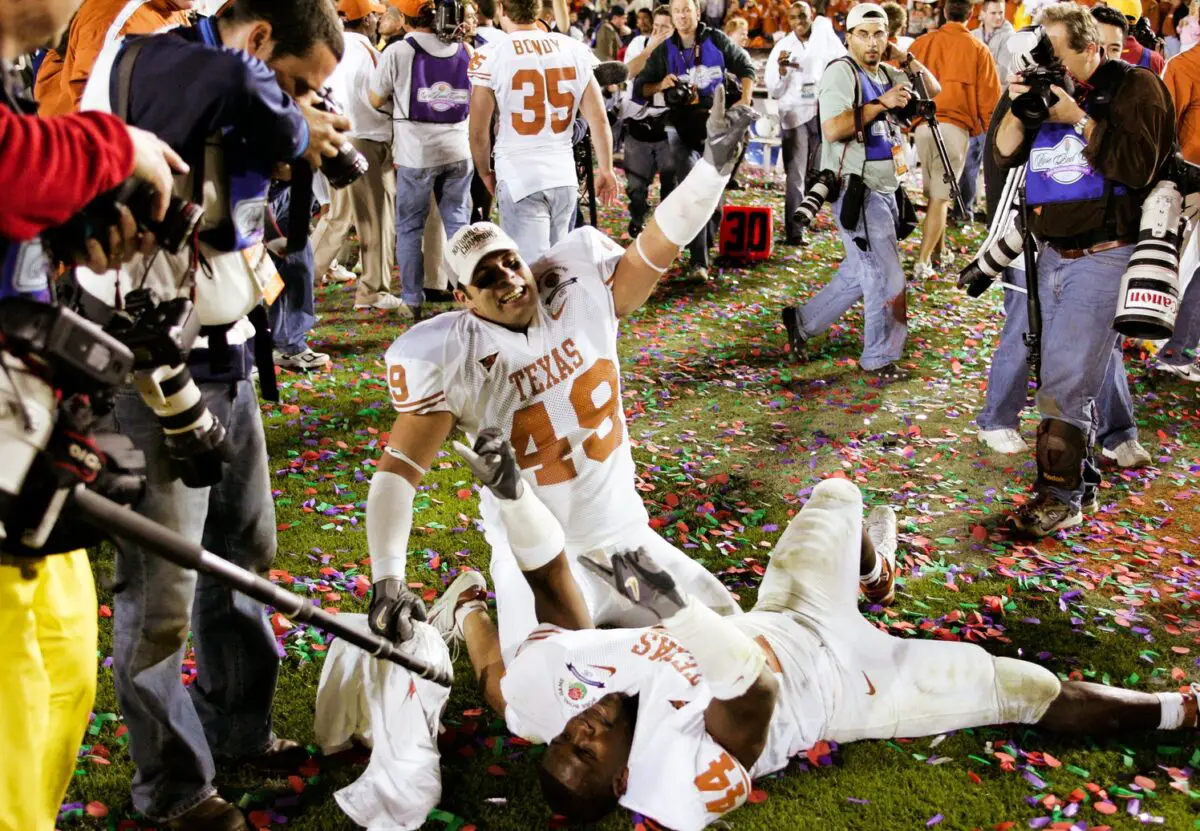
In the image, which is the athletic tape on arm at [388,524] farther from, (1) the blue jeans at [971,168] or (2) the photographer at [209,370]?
(1) the blue jeans at [971,168]

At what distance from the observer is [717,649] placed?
8.82ft

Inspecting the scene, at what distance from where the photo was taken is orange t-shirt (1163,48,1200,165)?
5.77 metres

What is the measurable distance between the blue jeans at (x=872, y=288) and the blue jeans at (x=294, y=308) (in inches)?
125

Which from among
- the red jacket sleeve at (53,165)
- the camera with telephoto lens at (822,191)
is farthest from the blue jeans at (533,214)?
the red jacket sleeve at (53,165)

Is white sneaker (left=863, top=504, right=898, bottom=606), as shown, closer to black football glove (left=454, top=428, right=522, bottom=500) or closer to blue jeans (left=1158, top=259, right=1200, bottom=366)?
black football glove (left=454, top=428, right=522, bottom=500)

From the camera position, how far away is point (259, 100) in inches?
89.4

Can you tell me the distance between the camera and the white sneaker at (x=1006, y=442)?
5723mm

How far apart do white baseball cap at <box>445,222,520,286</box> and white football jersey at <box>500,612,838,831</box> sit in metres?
1.13

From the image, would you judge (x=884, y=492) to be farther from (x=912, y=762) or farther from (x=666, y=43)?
(x=666, y=43)

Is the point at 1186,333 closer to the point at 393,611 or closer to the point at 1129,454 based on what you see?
the point at 1129,454

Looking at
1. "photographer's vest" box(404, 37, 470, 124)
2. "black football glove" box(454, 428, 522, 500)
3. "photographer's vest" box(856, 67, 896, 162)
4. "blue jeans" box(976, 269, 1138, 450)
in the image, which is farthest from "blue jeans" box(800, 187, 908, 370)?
"black football glove" box(454, 428, 522, 500)

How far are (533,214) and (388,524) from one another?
3.72 metres

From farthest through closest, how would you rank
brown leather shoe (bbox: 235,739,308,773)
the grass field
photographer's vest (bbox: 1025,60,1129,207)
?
1. photographer's vest (bbox: 1025,60,1129,207)
2. brown leather shoe (bbox: 235,739,308,773)
3. the grass field

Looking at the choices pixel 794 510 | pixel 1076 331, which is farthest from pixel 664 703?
pixel 1076 331
